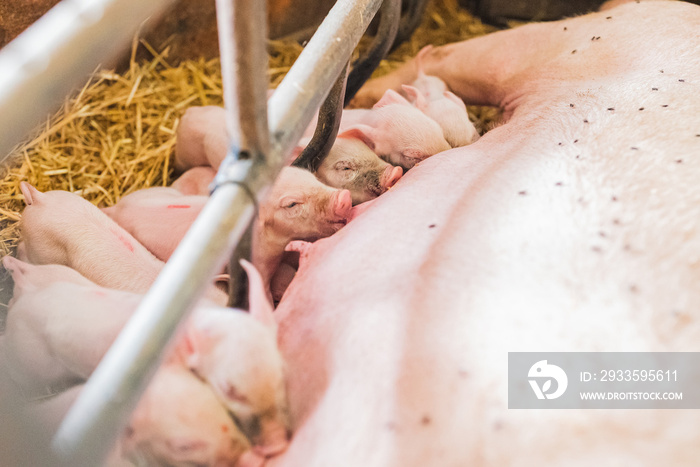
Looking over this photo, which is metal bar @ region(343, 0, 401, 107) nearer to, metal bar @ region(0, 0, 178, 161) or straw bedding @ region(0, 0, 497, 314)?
straw bedding @ region(0, 0, 497, 314)

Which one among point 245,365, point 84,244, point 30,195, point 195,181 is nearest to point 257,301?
point 245,365

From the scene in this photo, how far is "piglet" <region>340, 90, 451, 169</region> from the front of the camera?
1.85 meters

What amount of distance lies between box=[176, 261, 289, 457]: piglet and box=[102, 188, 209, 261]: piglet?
2.52 ft

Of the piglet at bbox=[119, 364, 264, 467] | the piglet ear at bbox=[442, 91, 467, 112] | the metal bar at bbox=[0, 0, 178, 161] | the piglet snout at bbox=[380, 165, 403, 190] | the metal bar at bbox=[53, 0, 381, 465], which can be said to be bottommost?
the piglet ear at bbox=[442, 91, 467, 112]

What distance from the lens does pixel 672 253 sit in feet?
3.42

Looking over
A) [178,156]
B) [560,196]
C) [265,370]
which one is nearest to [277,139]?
[265,370]

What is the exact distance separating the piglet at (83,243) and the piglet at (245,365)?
0.53 metres

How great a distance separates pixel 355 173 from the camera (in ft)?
6.05

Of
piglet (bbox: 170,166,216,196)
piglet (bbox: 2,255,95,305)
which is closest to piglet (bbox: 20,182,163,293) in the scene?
piglet (bbox: 2,255,95,305)

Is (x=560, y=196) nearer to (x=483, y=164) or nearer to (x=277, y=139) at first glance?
(x=483, y=164)

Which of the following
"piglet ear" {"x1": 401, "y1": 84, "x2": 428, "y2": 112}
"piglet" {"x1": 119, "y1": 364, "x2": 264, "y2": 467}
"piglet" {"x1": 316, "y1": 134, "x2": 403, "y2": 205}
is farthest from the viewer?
"piglet ear" {"x1": 401, "y1": 84, "x2": 428, "y2": 112}

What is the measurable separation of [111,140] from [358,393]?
1.81 meters

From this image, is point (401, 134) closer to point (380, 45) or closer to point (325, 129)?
point (325, 129)

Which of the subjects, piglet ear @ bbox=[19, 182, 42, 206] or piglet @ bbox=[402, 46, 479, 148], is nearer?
piglet ear @ bbox=[19, 182, 42, 206]
